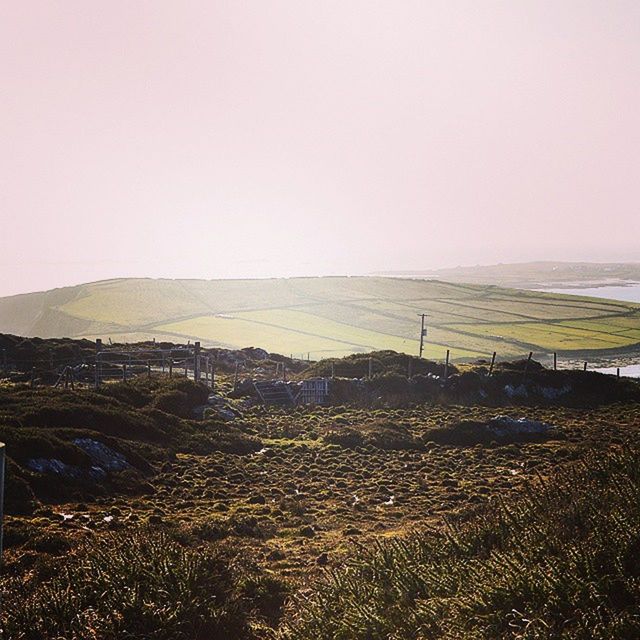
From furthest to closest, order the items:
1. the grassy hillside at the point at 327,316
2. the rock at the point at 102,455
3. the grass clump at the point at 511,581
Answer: the grassy hillside at the point at 327,316 < the rock at the point at 102,455 < the grass clump at the point at 511,581

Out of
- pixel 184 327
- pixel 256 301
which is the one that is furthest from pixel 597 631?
pixel 256 301

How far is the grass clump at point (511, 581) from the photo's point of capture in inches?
261

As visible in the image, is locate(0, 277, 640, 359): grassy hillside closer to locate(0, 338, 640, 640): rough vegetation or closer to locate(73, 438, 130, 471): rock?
locate(0, 338, 640, 640): rough vegetation

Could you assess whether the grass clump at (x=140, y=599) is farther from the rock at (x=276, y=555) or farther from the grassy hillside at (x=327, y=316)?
the grassy hillside at (x=327, y=316)

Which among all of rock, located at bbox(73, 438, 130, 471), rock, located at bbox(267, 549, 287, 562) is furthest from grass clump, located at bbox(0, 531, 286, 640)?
→ rock, located at bbox(73, 438, 130, 471)

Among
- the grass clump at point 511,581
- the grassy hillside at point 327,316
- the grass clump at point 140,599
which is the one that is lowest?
the grassy hillside at point 327,316

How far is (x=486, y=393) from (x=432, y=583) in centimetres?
3907

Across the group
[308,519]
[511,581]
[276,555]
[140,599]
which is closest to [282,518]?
[308,519]

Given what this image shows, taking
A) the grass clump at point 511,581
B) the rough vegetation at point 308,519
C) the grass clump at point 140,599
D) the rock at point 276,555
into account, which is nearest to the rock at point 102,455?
the rough vegetation at point 308,519

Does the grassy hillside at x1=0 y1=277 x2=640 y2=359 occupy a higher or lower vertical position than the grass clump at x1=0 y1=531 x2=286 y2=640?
lower

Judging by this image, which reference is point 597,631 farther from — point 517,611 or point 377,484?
point 377,484

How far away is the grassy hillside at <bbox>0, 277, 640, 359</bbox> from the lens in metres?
88.9

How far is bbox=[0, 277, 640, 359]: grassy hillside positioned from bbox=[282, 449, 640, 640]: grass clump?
68.8 m

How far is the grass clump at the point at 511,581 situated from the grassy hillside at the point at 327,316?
226 feet
